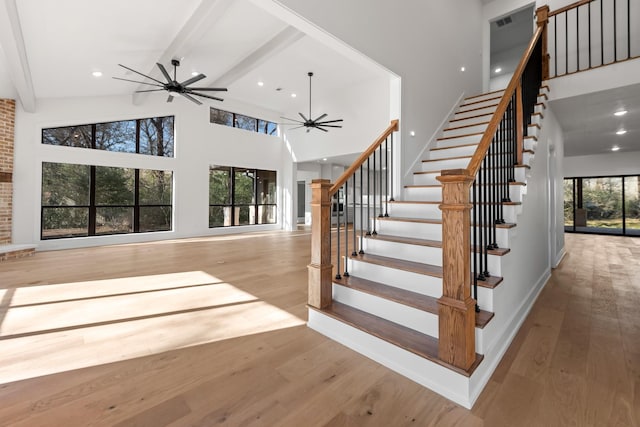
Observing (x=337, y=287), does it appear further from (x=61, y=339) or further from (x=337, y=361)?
(x=61, y=339)

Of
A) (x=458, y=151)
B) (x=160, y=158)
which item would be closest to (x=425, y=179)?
(x=458, y=151)

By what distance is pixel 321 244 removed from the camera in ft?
7.48

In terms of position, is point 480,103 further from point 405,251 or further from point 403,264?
point 403,264

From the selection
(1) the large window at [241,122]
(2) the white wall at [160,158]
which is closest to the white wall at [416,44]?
(2) the white wall at [160,158]

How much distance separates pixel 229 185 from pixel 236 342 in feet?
24.6

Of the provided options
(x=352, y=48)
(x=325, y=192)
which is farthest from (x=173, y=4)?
(x=325, y=192)

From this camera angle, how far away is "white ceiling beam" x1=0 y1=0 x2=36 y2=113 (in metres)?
3.28

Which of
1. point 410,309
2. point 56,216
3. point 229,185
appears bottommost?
point 410,309

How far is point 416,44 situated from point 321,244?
3.28 m

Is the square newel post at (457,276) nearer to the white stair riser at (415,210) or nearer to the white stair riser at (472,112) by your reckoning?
the white stair riser at (415,210)

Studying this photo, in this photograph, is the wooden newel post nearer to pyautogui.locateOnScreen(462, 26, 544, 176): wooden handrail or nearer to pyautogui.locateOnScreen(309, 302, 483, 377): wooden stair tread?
pyautogui.locateOnScreen(462, 26, 544, 176): wooden handrail

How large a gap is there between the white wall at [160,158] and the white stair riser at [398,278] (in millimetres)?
6698

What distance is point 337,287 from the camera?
242 centimetres

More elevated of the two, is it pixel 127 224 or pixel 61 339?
pixel 127 224
